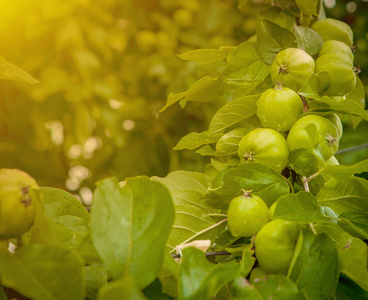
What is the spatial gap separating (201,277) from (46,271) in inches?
5.2

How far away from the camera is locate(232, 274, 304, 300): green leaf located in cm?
35

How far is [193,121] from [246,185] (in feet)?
3.53

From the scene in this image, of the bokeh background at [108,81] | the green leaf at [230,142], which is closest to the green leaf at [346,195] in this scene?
the green leaf at [230,142]

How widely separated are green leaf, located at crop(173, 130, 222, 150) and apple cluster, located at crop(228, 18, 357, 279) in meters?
0.08

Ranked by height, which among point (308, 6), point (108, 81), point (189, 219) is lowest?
point (108, 81)

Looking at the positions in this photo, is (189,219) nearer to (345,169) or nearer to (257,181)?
(257,181)

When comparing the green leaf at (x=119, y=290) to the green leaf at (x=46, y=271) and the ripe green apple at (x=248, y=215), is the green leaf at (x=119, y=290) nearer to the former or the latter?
the green leaf at (x=46, y=271)

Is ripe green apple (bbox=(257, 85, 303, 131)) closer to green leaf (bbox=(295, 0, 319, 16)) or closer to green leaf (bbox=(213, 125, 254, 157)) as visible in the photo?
green leaf (bbox=(213, 125, 254, 157))

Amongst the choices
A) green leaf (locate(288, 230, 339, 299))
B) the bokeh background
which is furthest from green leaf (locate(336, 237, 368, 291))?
the bokeh background

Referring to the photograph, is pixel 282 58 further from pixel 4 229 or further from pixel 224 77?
pixel 4 229

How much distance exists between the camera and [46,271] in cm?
32

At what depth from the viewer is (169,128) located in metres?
1.53

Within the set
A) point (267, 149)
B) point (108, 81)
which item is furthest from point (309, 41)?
point (108, 81)

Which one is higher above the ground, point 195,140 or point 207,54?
point 207,54
